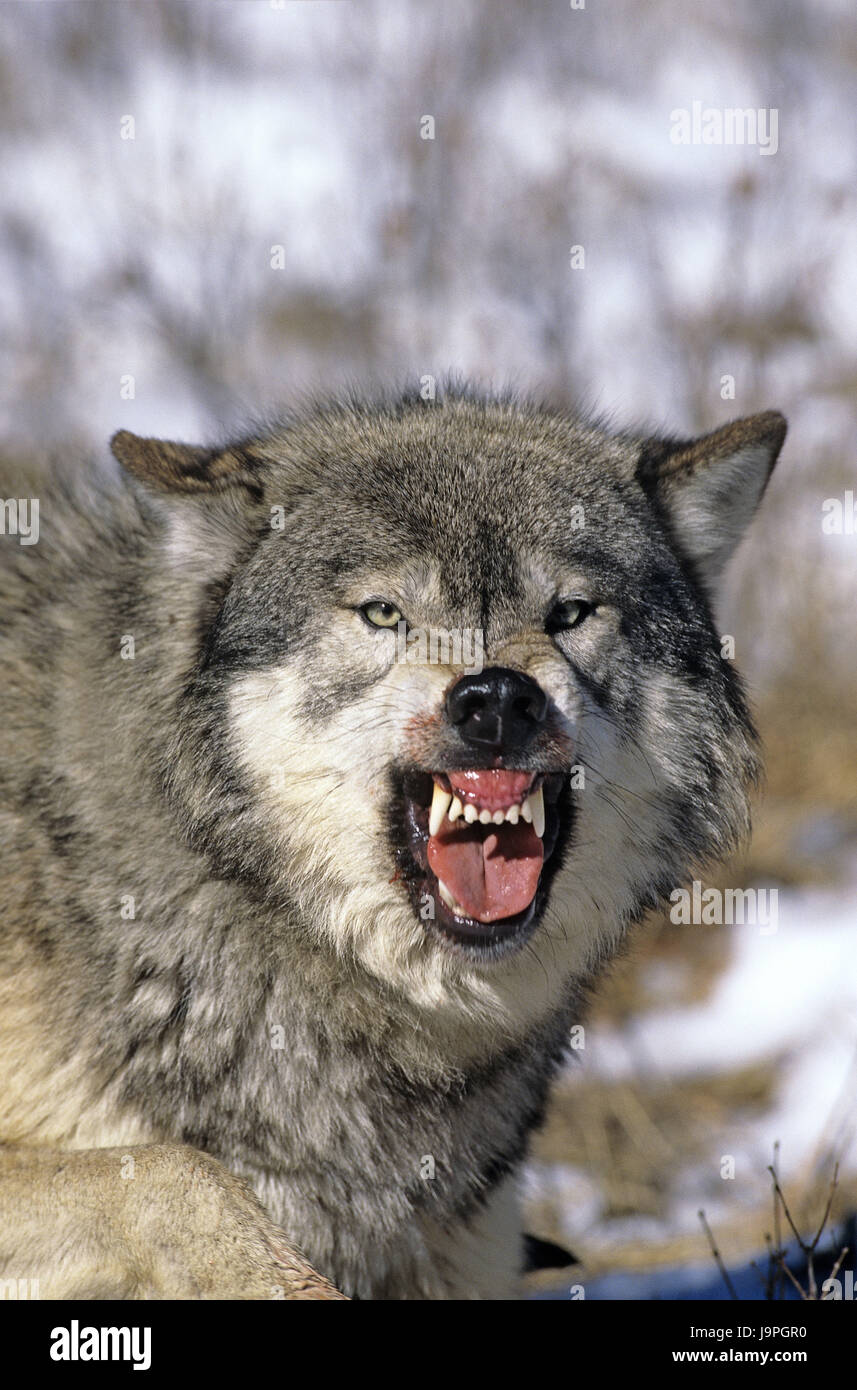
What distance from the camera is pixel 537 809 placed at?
9.08ft

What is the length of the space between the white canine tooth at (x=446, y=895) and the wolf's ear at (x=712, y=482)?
1.16m

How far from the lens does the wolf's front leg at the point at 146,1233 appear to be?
2.57 meters

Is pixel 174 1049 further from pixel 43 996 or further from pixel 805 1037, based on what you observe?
pixel 805 1037

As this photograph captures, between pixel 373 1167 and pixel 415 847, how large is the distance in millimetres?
796

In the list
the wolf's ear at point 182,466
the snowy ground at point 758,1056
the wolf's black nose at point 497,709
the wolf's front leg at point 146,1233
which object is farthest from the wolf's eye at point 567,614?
the snowy ground at point 758,1056

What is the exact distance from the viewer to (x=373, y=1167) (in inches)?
120

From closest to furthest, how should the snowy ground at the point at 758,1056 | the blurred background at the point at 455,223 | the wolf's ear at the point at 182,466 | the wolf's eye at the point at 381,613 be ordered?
1. the wolf's eye at the point at 381,613
2. the wolf's ear at the point at 182,466
3. the snowy ground at the point at 758,1056
4. the blurred background at the point at 455,223

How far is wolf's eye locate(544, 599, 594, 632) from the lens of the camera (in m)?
2.94

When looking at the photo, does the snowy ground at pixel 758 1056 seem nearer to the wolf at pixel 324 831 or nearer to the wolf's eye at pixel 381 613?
the wolf at pixel 324 831

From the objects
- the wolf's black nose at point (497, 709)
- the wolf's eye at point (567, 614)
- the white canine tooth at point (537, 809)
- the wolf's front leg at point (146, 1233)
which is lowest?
the wolf's front leg at point (146, 1233)

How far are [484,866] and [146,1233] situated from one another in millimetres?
968

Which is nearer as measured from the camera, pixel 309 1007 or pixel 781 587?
pixel 309 1007

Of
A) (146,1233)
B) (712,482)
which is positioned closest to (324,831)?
(146,1233)
